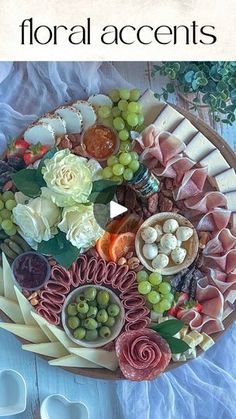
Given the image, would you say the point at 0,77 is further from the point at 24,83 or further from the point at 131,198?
the point at 131,198

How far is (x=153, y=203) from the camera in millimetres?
911

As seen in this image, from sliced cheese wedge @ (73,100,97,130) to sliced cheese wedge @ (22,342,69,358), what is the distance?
309 millimetres

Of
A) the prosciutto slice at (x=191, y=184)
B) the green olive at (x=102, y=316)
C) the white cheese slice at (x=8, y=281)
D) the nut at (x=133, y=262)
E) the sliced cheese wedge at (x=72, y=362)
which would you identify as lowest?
the sliced cheese wedge at (x=72, y=362)

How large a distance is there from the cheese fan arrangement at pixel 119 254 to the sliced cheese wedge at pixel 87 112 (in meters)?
0.02

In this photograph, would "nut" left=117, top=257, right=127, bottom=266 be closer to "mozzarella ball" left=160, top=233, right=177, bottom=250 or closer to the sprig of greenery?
"mozzarella ball" left=160, top=233, right=177, bottom=250

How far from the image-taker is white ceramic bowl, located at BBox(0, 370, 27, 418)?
0.90m

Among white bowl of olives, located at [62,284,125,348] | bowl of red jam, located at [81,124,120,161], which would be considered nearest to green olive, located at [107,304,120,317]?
white bowl of olives, located at [62,284,125,348]

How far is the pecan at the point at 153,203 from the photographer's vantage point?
910 millimetres

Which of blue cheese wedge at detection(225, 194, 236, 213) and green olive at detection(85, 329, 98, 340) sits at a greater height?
blue cheese wedge at detection(225, 194, 236, 213)

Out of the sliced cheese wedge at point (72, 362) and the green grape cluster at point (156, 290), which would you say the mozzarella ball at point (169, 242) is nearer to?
the green grape cluster at point (156, 290)

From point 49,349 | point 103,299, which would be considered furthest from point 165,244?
point 49,349

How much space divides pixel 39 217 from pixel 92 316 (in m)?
0.15

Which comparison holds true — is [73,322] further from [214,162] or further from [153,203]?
[214,162]

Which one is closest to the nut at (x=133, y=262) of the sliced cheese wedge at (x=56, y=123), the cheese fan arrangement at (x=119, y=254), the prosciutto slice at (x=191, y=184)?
the cheese fan arrangement at (x=119, y=254)
